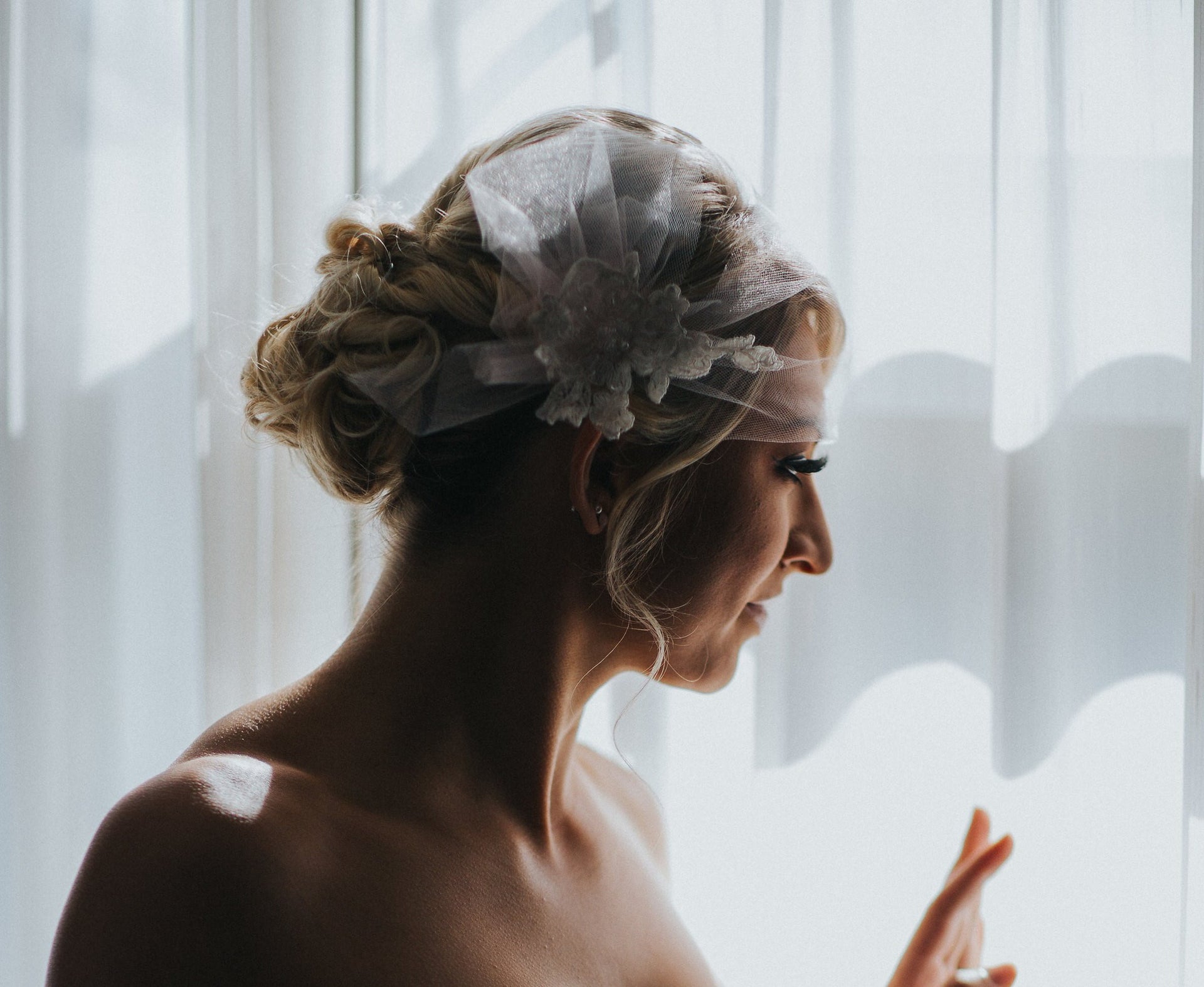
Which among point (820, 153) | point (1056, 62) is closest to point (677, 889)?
point (820, 153)

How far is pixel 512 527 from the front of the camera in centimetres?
78

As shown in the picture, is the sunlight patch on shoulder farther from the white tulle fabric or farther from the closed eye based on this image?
the closed eye

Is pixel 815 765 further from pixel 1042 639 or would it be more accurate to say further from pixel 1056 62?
pixel 1056 62

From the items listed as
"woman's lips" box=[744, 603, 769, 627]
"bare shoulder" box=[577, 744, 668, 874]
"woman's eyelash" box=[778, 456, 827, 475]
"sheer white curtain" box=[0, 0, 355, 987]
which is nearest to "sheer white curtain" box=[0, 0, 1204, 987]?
"sheer white curtain" box=[0, 0, 355, 987]

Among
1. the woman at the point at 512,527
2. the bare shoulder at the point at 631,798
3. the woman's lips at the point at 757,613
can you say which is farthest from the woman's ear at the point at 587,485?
the bare shoulder at the point at 631,798

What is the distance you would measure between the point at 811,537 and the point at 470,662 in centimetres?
33

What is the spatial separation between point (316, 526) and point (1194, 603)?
1113mm

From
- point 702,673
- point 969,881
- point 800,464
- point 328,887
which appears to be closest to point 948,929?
point 969,881

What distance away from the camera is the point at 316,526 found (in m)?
1.34

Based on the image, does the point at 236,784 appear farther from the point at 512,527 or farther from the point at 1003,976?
the point at 1003,976

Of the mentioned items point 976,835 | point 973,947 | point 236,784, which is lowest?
point 973,947

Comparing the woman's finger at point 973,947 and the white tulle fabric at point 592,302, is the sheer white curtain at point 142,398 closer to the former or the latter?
the white tulle fabric at point 592,302

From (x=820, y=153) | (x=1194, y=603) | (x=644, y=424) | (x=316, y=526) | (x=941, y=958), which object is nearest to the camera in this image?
(x=644, y=424)

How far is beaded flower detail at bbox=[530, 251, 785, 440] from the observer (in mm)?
708
